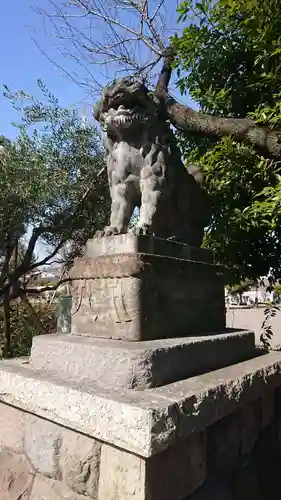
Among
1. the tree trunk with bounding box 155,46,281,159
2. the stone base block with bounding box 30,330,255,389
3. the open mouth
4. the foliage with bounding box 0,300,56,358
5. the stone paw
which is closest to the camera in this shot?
the stone base block with bounding box 30,330,255,389

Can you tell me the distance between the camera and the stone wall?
1.49m

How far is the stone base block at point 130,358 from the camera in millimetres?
1673

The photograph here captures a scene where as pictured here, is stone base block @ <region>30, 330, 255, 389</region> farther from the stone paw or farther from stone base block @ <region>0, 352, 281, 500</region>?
the stone paw

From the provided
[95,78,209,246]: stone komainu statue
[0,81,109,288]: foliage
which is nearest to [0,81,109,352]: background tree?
[0,81,109,288]: foliage

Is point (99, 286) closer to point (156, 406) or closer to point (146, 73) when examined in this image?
point (156, 406)

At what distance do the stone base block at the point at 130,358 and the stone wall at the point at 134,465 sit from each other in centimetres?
25

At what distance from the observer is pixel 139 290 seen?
190 cm

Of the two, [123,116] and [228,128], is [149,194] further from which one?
[228,128]

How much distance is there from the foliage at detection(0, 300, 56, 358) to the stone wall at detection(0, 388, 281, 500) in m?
3.76

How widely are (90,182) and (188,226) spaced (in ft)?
9.68

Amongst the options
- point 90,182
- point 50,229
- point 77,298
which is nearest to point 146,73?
point 90,182

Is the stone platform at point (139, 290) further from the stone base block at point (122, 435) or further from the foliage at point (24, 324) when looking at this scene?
the foliage at point (24, 324)

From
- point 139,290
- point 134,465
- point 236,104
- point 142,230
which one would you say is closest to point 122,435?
point 134,465

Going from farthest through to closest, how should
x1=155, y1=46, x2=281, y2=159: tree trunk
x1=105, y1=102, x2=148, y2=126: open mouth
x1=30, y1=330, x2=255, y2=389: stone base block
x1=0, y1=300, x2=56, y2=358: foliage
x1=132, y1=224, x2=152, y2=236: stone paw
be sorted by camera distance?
x1=0, y1=300, x2=56, y2=358: foliage < x1=155, y1=46, x2=281, y2=159: tree trunk < x1=105, y1=102, x2=148, y2=126: open mouth < x1=132, y1=224, x2=152, y2=236: stone paw < x1=30, y1=330, x2=255, y2=389: stone base block
